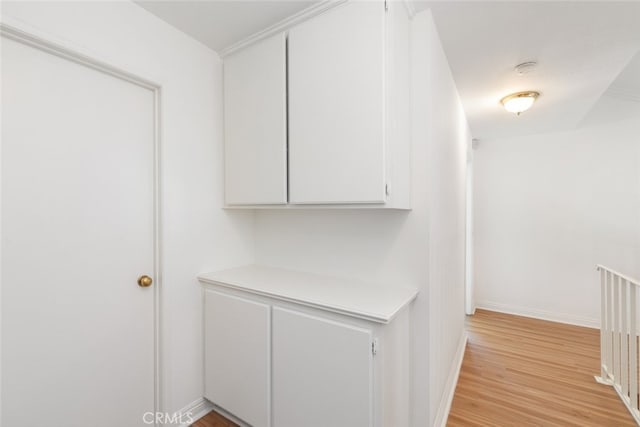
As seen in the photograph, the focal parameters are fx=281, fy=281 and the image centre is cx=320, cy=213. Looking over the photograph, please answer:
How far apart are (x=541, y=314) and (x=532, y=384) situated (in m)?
1.83

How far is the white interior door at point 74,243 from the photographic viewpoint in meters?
1.14

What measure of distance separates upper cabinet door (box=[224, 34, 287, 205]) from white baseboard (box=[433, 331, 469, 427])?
1.59 metres

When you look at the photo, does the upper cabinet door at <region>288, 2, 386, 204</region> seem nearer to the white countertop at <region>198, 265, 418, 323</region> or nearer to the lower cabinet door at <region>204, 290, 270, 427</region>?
the white countertop at <region>198, 265, 418, 323</region>

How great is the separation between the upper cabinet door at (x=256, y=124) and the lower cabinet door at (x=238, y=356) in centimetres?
63

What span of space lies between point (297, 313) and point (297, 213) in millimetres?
764

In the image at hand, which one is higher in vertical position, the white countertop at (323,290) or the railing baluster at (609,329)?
the white countertop at (323,290)

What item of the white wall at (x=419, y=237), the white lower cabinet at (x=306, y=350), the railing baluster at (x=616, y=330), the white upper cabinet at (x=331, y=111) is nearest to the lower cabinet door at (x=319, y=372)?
the white lower cabinet at (x=306, y=350)

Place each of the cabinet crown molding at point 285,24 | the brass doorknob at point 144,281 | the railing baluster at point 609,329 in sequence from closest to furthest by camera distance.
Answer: the cabinet crown molding at point 285,24, the brass doorknob at point 144,281, the railing baluster at point 609,329

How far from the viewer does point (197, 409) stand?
1.77 metres

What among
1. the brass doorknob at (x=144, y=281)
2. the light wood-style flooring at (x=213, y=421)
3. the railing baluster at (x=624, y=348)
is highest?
the brass doorknob at (x=144, y=281)

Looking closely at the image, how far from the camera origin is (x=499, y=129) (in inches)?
134

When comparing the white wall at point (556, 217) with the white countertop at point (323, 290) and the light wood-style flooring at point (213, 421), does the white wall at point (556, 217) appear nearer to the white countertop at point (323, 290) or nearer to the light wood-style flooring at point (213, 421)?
the white countertop at point (323, 290)

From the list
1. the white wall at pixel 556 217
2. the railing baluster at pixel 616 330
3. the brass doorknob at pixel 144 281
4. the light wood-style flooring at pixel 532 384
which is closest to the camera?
the brass doorknob at pixel 144 281

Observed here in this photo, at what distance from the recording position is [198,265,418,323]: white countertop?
48.3 inches
